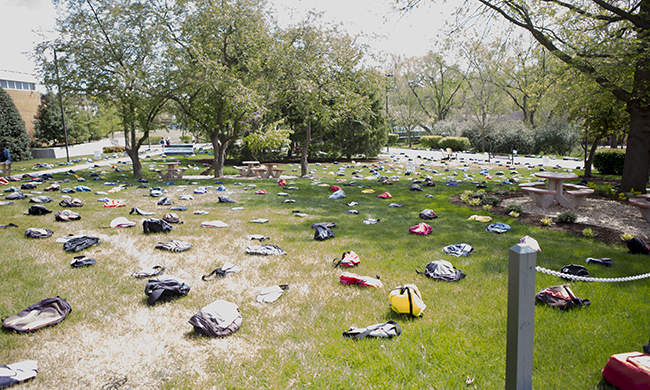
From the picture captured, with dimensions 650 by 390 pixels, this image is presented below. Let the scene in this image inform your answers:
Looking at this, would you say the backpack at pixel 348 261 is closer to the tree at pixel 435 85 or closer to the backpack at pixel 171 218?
the backpack at pixel 171 218

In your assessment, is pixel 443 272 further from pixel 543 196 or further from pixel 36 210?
pixel 36 210

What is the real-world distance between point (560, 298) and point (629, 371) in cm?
151

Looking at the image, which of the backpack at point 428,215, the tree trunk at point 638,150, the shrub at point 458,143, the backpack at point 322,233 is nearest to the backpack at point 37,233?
the backpack at point 322,233

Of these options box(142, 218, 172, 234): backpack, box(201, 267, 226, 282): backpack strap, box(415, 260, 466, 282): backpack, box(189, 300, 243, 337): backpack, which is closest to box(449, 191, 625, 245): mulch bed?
box(415, 260, 466, 282): backpack

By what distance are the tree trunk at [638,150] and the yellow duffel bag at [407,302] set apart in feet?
33.0

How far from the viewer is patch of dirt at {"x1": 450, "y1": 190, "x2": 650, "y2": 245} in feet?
24.9

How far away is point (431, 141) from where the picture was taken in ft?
149

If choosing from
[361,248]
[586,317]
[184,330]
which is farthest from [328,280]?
[586,317]

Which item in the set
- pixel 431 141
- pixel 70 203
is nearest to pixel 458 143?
pixel 431 141

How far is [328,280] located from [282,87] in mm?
13361

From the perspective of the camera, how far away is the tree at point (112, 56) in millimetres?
15070

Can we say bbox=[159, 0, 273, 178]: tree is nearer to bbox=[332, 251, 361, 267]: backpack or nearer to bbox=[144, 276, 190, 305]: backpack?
bbox=[332, 251, 361, 267]: backpack

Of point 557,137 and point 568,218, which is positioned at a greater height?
point 557,137

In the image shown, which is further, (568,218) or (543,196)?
(543,196)
